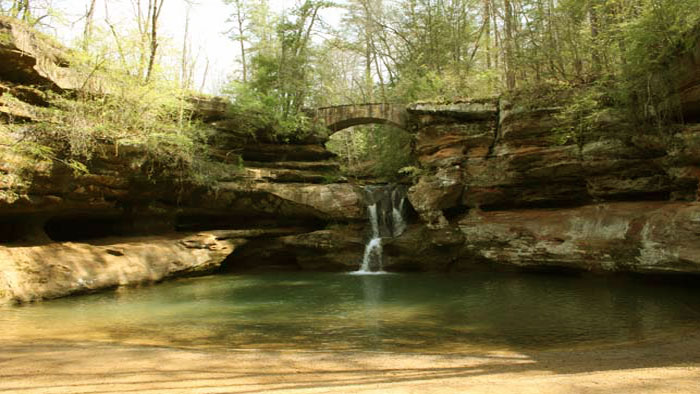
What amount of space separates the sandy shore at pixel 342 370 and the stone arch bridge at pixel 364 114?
13.5 meters

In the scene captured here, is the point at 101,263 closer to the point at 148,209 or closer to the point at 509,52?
the point at 148,209

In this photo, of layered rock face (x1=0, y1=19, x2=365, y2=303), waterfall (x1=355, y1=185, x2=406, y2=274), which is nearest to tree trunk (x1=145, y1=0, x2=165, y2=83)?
layered rock face (x1=0, y1=19, x2=365, y2=303)

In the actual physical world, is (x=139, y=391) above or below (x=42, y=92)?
below

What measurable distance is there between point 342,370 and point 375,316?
3.67 m

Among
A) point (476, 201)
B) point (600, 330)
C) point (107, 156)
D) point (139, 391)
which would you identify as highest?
point (107, 156)

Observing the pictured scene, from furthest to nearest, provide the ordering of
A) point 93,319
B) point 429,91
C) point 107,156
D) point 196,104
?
point 429,91 < point 196,104 < point 107,156 < point 93,319

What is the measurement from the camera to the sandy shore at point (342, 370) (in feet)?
12.9

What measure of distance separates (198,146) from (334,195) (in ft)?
17.5

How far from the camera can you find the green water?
6906mm

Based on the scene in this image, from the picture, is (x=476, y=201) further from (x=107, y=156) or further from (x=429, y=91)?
(x=107, y=156)

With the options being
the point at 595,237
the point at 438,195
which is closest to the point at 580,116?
the point at 595,237

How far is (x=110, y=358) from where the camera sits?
539 centimetres

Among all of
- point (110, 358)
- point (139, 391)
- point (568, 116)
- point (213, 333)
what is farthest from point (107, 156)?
point (568, 116)

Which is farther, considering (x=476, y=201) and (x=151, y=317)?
(x=476, y=201)
